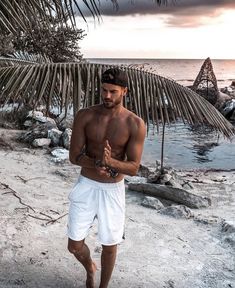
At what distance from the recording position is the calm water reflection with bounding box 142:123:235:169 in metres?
15.2

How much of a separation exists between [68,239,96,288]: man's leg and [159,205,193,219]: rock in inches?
117

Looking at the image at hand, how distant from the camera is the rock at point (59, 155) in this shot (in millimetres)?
11113

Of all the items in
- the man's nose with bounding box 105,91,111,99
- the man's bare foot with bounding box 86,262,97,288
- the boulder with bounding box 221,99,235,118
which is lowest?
the boulder with bounding box 221,99,235,118

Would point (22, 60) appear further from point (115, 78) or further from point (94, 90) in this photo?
point (115, 78)

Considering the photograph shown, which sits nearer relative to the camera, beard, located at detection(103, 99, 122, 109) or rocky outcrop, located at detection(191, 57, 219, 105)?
beard, located at detection(103, 99, 122, 109)

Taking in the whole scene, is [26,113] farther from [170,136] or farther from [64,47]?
[170,136]

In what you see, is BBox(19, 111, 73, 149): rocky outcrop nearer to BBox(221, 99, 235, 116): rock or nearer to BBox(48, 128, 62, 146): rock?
BBox(48, 128, 62, 146): rock

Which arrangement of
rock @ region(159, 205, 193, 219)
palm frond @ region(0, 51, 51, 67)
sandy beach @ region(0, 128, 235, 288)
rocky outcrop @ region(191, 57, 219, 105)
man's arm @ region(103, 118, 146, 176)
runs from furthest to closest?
rocky outcrop @ region(191, 57, 219, 105) < rock @ region(159, 205, 193, 219) < palm frond @ region(0, 51, 51, 67) < sandy beach @ region(0, 128, 235, 288) < man's arm @ region(103, 118, 146, 176)

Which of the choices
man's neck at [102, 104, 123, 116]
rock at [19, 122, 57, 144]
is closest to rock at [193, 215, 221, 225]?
man's neck at [102, 104, 123, 116]

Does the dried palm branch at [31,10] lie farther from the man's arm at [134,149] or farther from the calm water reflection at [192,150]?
the calm water reflection at [192,150]

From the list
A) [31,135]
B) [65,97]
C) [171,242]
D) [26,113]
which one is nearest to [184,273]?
[171,242]

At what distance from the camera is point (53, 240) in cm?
570

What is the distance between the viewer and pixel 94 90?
4.83m

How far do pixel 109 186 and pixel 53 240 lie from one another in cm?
214
